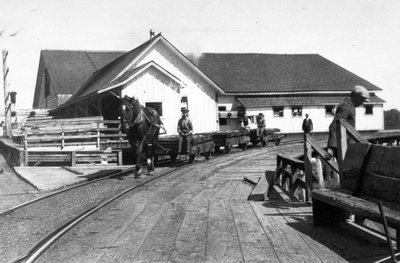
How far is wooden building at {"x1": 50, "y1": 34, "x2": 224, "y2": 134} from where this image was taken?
23.8 metres

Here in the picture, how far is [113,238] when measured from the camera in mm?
5293

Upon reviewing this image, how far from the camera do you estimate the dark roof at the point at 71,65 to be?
39062mm

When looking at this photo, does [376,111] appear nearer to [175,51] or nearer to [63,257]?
[175,51]

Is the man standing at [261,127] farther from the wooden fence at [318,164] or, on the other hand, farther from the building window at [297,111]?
the wooden fence at [318,164]

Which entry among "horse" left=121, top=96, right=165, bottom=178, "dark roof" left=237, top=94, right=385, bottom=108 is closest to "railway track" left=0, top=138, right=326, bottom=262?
"horse" left=121, top=96, right=165, bottom=178

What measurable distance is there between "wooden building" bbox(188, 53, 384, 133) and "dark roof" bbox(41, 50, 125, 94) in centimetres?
939

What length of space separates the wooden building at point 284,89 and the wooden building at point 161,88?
7973 millimetres

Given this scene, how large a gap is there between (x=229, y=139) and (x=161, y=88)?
5704 millimetres

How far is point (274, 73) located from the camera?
4141cm

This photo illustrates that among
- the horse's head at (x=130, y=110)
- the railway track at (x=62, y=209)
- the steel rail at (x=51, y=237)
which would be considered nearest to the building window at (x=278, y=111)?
the horse's head at (x=130, y=110)

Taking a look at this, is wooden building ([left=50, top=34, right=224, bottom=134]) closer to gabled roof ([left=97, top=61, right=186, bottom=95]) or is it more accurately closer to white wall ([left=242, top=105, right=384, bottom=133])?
gabled roof ([left=97, top=61, right=186, bottom=95])

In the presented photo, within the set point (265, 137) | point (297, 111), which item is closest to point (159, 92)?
point (265, 137)

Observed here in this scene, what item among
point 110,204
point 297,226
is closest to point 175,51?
point 110,204

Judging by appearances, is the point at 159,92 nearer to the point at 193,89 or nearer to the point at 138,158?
the point at 193,89
